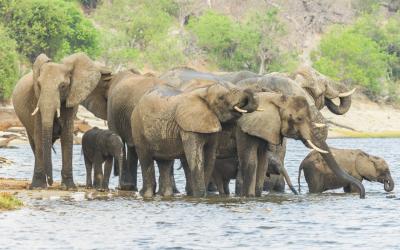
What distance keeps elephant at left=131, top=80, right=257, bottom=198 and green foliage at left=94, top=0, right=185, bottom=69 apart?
62.8m

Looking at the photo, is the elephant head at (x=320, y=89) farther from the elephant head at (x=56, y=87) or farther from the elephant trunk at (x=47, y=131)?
the elephant trunk at (x=47, y=131)

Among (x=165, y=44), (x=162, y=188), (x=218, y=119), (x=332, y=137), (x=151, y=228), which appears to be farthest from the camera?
(x=165, y=44)

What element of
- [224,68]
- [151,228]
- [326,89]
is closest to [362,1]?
[224,68]

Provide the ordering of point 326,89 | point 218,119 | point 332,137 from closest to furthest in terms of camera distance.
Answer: point 218,119, point 326,89, point 332,137

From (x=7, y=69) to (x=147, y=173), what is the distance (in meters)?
A: 46.1

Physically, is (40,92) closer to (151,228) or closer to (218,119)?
(218,119)

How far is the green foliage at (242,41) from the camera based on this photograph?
316 feet

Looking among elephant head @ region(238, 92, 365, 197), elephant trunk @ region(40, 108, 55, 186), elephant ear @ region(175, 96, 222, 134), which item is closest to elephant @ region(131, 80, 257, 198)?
elephant ear @ region(175, 96, 222, 134)

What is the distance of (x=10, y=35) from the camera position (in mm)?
81938

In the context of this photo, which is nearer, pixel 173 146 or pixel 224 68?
pixel 173 146

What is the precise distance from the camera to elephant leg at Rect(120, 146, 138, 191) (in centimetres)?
2747

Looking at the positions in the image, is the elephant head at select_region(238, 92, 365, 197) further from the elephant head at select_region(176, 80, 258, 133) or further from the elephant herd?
the elephant head at select_region(176, 80, 258, 133)

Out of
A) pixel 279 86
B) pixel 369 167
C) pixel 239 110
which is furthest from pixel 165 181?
pixel 369 167

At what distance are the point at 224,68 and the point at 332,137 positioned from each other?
19.8 meters
